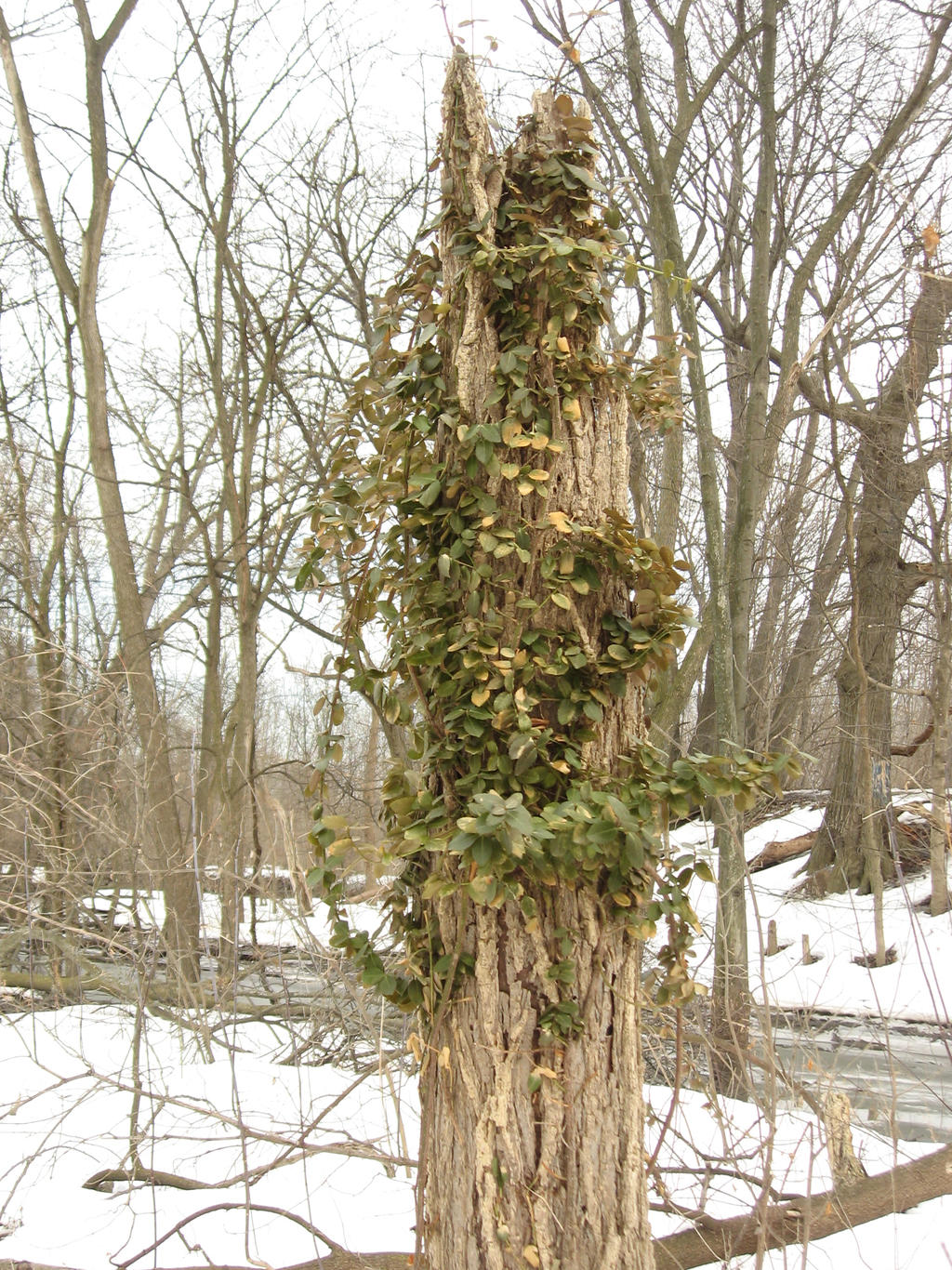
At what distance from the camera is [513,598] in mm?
2033

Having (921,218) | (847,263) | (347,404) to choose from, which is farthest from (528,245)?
(921,218)

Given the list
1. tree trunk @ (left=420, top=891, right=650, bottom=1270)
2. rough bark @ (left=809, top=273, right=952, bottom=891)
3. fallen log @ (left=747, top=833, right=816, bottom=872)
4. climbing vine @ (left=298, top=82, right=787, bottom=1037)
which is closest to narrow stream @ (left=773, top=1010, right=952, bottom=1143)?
rough bark @ (left=809, top=273, right=952, bottom=891)

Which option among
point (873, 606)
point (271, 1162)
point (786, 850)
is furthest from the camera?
point (786, 850)

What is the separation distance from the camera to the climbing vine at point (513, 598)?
192 centimetres

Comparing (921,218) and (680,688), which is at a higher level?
(921,218)

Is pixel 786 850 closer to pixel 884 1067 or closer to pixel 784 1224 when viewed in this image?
pixel 884 1067

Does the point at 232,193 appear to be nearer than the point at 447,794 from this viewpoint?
A: No

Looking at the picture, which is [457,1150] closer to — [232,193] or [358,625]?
[358,625]

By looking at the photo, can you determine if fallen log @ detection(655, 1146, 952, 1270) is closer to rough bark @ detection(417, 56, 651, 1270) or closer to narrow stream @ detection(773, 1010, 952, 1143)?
narrow stream @ detection(773, 1010, 952, 1143)

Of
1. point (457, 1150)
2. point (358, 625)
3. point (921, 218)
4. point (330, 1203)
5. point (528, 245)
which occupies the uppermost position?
point (921, 218)

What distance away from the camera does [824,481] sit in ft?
38.1

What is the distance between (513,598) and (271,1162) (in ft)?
9.24

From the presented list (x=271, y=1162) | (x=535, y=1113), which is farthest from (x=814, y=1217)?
(x=271, y=1162)

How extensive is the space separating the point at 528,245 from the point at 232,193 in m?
8.73
